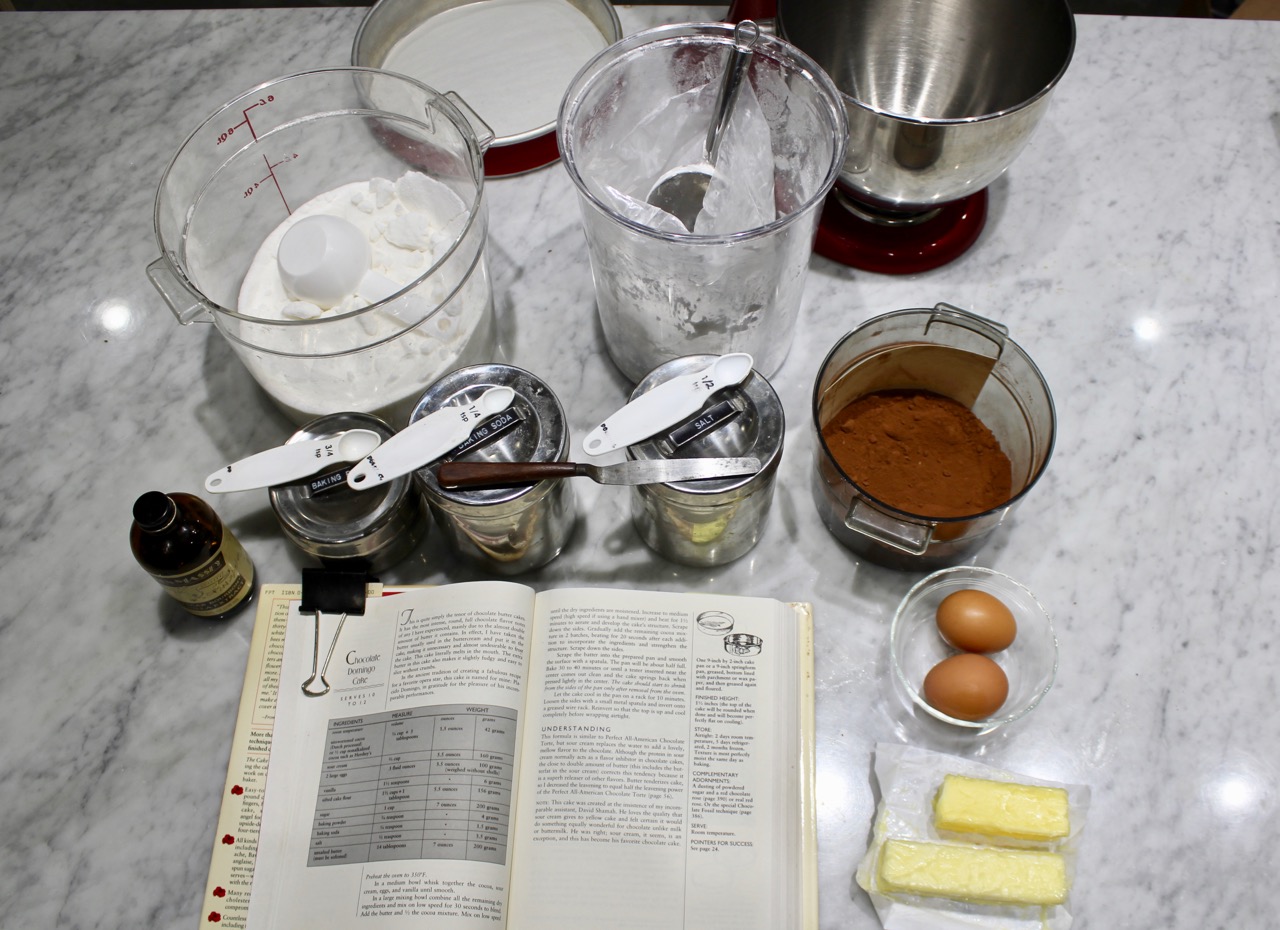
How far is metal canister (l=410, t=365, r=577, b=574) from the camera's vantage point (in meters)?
0.84

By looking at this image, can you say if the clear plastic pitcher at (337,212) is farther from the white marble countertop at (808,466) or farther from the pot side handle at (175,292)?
the white marble countertop at (808,466)

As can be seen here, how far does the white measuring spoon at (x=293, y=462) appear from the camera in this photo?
0.88m

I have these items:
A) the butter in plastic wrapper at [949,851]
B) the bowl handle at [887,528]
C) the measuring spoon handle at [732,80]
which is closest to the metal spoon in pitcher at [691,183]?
the measuring spoon handle at [732,80]

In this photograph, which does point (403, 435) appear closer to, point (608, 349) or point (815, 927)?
point (608, 349)

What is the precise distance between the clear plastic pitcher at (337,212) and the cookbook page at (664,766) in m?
0.28

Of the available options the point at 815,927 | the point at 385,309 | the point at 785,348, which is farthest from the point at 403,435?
the point at 815,927

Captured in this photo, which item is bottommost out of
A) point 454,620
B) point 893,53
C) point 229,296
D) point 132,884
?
point 132,884

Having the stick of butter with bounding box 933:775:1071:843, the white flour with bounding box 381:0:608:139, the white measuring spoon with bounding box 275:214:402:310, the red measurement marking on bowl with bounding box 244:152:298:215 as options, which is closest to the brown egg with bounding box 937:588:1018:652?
the stick of butter with bounding box 933:775:1071:843

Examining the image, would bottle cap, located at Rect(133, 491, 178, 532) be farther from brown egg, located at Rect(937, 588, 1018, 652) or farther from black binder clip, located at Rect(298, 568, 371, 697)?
brown egg, located at Rect(937, 588, 1018, 652)

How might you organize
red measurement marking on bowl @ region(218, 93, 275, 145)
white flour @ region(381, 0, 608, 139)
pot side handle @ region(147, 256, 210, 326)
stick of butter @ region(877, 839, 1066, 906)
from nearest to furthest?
stick of butter @ region(877, 839, 1066, 906) < pot side handle @ region(147, 256, 210, 326) < red measurement marking on bowl @ region(218, 93, 275, 145) < white flour @ region(381, 0, 608, 139)

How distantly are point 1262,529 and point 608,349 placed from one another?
2.24ft

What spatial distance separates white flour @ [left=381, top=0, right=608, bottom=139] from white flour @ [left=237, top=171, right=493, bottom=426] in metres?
0.21

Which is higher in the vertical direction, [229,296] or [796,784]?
[229,296]

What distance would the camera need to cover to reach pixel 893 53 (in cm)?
115
